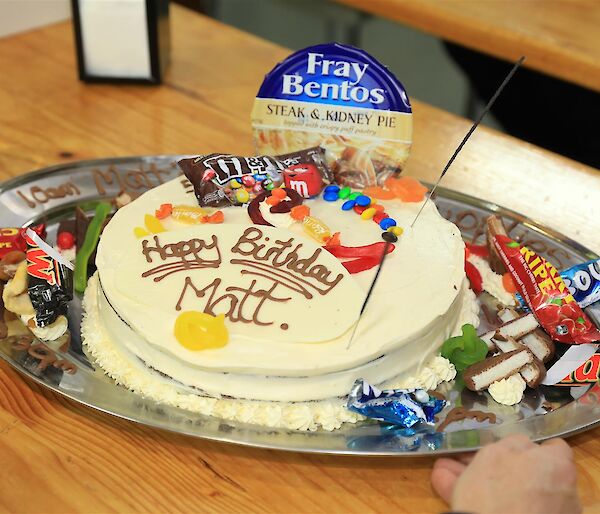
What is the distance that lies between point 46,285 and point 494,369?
2.35ft

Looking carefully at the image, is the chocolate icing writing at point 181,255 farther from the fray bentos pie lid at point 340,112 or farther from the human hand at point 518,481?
the human hand at point 518,481

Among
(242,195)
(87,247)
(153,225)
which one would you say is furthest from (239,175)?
(87,247)

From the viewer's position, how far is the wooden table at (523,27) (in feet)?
7.74

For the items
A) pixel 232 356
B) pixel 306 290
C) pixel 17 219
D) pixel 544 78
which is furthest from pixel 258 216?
pixel 544 78

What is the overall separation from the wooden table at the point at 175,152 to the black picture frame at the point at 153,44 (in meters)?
A: 0.03

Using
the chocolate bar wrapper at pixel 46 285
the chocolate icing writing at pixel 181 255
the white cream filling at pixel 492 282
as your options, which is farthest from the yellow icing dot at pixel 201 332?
the white cream filling at pixel 492 282

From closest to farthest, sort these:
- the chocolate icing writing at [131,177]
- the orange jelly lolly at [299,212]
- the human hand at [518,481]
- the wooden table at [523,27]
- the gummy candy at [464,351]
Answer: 1. the human hand at [518,481]
2. the gummy candy at [464,351]
3. the orange jelly lolly at [299,212]
4. the chocolate icing writing at [131,177]
5. the wooden table at [523,27]

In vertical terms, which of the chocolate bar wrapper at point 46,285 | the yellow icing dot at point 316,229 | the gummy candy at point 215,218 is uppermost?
the yellow icing dot at point 316,229

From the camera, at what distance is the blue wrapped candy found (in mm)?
1206

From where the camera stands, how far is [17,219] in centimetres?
168

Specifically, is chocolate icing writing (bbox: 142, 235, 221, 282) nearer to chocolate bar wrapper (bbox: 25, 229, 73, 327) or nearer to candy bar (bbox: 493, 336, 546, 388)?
chocolate bar wrapper (bbox: 25, 229, 73, 327)

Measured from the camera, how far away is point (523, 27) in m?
2.49

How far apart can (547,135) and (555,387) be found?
1.96 metres

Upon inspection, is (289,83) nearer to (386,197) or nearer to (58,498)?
(386,197)
